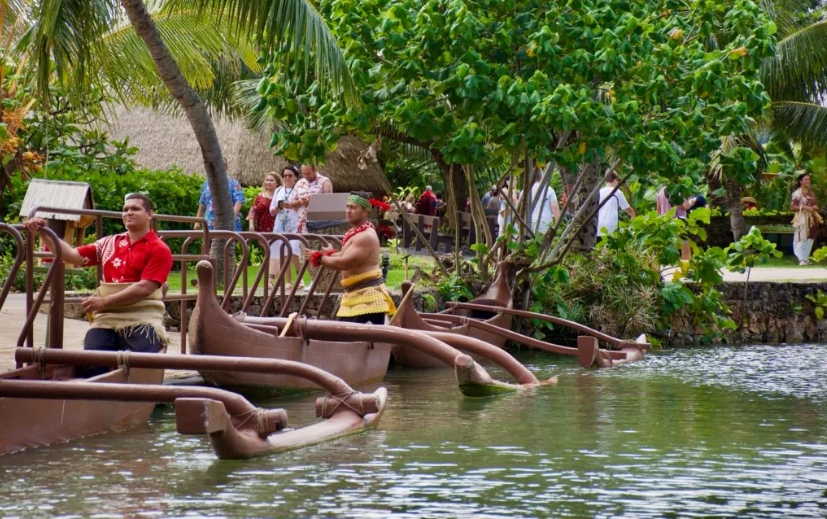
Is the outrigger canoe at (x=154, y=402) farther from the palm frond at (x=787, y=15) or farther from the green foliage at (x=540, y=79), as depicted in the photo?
the palm frond at (x=787, y=15)

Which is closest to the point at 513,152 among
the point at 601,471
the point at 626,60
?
the point at 626,60

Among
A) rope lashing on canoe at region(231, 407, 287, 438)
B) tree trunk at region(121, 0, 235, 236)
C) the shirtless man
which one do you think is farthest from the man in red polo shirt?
tree trunk at region(121, 0, 235, 236)

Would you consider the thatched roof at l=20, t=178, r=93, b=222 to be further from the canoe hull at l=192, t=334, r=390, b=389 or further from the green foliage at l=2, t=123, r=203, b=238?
the green foliage at l=2, t=123, r=203, b=238

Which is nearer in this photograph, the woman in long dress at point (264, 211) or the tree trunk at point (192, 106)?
the tree trunk at point (192, 106)

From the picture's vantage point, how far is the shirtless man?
38.7ft

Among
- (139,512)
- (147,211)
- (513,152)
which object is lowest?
(139,512)

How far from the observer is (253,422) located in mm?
7551

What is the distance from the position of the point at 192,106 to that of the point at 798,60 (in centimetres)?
1577

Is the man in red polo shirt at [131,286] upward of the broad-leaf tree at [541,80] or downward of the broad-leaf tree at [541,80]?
downward

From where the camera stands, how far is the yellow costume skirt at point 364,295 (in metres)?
12.1

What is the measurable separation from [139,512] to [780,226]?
26.8m

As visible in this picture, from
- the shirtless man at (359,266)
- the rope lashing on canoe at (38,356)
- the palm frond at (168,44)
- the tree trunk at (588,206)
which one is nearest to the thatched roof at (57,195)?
the shirtless man at (359,266)

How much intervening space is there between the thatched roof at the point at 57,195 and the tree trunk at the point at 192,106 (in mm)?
2254

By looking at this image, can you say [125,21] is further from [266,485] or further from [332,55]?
[266,485]
